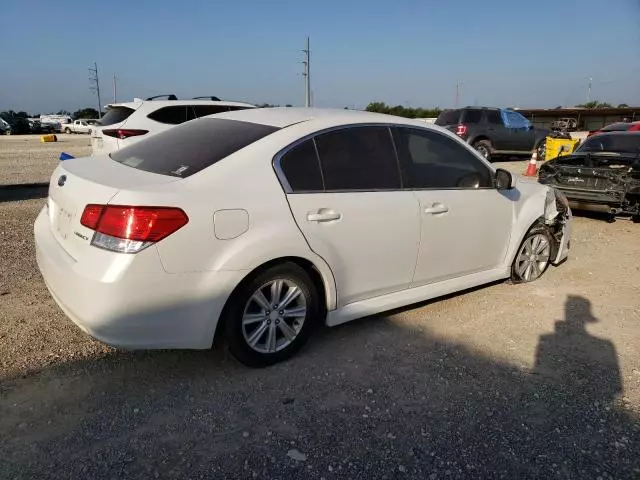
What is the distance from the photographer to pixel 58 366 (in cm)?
331

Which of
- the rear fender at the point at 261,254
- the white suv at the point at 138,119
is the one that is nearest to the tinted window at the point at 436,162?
the rear fender at the point at 261,254

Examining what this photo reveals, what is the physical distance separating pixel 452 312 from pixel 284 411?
2.02 m

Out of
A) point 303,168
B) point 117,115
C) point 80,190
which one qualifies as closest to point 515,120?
point 117,115

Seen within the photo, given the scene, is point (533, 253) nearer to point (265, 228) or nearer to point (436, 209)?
point (436, 209)

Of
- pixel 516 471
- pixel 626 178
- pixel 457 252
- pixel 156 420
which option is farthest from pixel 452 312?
pixel 626 178

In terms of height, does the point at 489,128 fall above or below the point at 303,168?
below

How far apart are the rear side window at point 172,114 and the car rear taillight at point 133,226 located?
24.6 ft

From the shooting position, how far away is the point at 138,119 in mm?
9555

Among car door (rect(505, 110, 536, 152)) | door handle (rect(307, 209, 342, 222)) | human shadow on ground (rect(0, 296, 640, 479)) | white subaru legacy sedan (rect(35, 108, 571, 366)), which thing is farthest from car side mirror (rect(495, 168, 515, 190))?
car door (rect(505, 110, 536, 152))

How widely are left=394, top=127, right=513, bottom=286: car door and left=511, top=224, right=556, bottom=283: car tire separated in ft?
1.48

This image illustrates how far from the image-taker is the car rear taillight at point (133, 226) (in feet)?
8.99

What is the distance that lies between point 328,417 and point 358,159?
5.72 feet

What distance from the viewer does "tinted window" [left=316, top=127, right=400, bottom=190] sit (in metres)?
3.51

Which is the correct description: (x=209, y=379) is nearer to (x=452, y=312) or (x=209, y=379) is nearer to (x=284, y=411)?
(x=284, y=411)
